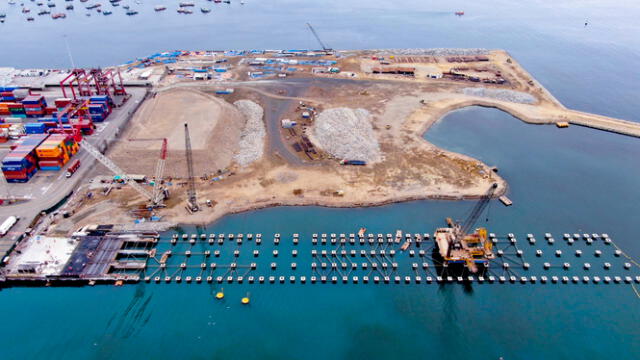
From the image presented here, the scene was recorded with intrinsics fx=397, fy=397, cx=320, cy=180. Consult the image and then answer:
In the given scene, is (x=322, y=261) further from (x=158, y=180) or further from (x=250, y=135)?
(x=250, y=135)

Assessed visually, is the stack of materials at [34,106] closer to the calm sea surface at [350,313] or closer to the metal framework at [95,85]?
the metal framework at [95,85]

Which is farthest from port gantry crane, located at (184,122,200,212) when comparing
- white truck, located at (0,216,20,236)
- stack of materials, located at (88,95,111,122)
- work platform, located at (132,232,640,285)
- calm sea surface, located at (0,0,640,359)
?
white truck, located at (0,216,20,236)

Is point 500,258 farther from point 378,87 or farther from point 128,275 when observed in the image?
point 378,87

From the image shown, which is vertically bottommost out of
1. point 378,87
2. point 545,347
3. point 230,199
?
point 545,347

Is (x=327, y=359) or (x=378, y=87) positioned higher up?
(x=378, y=87)

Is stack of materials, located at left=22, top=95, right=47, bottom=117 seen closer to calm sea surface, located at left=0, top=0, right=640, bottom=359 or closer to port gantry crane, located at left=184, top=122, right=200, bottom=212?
port gantry crane, located at left=184, top=122, right=200, bottom=212

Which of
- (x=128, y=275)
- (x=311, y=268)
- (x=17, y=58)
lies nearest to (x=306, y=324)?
(x=311, y=268)

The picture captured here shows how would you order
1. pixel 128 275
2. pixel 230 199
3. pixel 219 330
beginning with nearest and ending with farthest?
1. pixel 219 330
2. pixel 128 275
3. pixel 230 199
